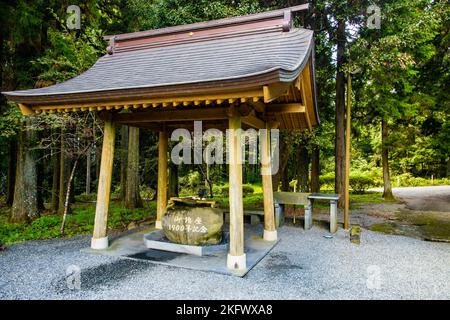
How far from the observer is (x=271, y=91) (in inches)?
132

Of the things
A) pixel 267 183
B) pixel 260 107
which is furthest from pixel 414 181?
pixel 260 107

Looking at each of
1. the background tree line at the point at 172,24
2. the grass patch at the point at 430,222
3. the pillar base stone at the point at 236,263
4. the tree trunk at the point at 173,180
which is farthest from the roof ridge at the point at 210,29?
the tree trunk at the point at 173,180

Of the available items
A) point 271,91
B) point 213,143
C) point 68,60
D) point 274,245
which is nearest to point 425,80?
point 213,143

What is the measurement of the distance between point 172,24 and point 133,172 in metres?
5.07

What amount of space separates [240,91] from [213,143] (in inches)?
263

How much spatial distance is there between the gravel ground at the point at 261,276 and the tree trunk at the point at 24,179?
82.0 inches

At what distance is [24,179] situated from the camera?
736cm

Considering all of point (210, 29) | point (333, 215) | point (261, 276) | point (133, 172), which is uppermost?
point (210, 29)

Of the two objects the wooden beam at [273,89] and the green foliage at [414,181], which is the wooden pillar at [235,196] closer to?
the wooden beam at [273,89]

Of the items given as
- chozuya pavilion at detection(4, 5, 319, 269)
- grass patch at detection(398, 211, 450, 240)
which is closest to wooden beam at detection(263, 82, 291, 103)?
chozuya pavilion at detection(4, 5, 319, 269)

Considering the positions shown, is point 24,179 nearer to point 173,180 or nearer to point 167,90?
point 173,180

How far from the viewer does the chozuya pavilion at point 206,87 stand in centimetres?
369
